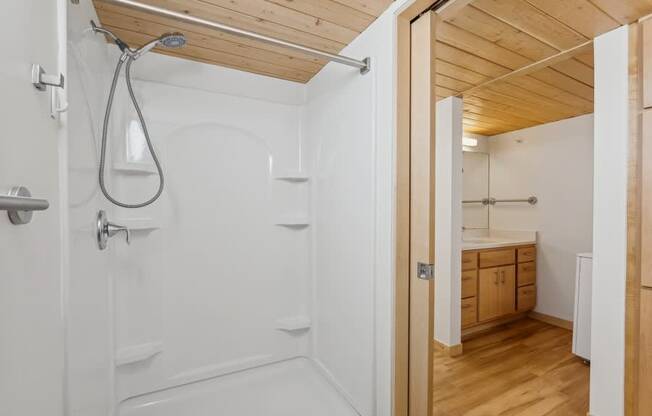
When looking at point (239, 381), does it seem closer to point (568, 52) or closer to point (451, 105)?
point (451, 105)

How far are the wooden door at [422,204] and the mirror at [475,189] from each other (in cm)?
264

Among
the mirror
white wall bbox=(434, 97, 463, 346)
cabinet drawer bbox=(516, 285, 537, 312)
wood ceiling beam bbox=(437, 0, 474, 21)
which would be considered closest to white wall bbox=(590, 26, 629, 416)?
→ white wall bbox=(434, 97, 463, 346)

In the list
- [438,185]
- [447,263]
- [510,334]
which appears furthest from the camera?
[510,334]

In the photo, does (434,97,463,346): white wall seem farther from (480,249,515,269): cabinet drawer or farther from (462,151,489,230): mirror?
(462,151,489,230): mirror

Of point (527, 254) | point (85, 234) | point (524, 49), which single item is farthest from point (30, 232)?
point (527, 254)

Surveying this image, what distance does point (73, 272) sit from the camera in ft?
3.14

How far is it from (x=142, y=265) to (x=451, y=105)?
2582 millimetres

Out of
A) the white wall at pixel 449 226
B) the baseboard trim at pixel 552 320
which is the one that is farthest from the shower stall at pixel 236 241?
the baseboard trim at pixel 552 320

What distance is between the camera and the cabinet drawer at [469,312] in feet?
8.77

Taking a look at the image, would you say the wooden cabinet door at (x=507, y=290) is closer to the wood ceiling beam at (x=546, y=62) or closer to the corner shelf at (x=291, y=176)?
the wood ceiling beam at (x=546, y=62)

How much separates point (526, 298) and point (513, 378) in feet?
4.61

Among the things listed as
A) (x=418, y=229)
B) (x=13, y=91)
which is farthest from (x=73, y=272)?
(x=418, y=229)

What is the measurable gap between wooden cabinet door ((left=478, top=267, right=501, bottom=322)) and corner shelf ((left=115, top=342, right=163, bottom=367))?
2.70m

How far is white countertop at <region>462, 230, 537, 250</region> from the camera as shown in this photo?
312 centimetres
